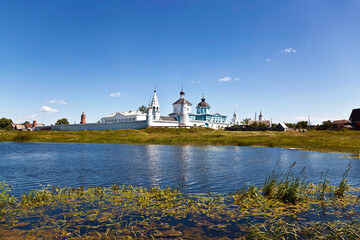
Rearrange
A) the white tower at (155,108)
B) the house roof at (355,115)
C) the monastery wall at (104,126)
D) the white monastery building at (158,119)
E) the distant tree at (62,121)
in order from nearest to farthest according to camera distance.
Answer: the monastery wall at (104,126) → the white monastery building at (158,119) → the house roof at (355,115) → the white tower at (155,108) → the distant tree at (62,121)

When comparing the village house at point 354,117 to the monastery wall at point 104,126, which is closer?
the monastery wall at point 104,126

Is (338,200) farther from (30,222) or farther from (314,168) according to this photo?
(30,222)

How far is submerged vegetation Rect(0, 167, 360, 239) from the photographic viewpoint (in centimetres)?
843

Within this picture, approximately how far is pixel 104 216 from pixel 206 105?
464 feet

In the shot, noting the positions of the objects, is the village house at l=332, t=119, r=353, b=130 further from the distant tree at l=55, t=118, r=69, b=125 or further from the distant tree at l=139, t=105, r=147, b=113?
the distant tree at l=55, t=118, r=69, b=125

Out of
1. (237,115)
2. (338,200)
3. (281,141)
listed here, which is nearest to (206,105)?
(237,115)

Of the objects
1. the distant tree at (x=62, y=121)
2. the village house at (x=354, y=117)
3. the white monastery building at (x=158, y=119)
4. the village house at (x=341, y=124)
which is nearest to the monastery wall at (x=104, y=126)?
the white monastery building at (x=158, y=119)

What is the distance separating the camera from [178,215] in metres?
10.4

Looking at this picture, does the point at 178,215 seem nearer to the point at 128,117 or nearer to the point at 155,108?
the point at 155,108

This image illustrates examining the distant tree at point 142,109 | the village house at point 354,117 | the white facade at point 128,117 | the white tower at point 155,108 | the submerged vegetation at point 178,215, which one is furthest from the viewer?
the distant tree at point 142,109

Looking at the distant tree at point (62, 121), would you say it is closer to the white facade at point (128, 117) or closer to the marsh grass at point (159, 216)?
the white facade at point (128, 117)

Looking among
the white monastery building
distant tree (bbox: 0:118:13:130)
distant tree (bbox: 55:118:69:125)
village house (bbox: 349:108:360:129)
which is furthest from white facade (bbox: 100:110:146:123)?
village house (bbox: 349:108:360:129)

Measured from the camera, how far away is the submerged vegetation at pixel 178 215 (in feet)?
27.7

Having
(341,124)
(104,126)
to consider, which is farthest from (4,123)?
(341,124)
